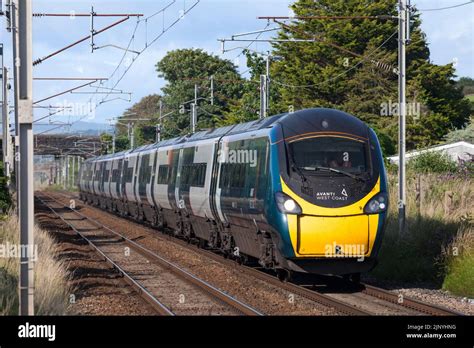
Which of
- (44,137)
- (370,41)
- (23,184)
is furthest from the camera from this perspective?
(44,137)

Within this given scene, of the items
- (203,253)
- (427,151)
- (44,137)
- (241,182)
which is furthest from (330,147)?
(44,137)

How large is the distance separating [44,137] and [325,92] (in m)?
57.9

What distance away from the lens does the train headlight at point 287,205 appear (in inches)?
566

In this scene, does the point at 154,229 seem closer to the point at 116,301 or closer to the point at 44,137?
the point at 116,301

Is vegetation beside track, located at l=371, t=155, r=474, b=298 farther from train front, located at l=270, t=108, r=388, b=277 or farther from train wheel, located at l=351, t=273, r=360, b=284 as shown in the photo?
train front, located at l=270, t=108, r=388, b=277

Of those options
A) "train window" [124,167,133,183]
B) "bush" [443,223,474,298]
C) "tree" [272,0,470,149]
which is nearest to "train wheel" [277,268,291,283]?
"bush" [443,223,474,298]

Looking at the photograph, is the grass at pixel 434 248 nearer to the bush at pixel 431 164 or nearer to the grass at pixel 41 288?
the grass at pixel 41 288

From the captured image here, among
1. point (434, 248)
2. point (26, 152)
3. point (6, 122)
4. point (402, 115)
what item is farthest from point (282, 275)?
point (6, 122)

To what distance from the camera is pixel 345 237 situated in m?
14.4

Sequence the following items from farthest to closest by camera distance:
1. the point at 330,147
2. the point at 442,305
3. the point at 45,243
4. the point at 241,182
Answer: the point at 45,243, the point at 241,182, the point at 330,147, the point at 442,305

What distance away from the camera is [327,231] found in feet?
46.9

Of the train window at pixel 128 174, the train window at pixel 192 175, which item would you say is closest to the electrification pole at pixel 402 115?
the train window at pixel 192 175
